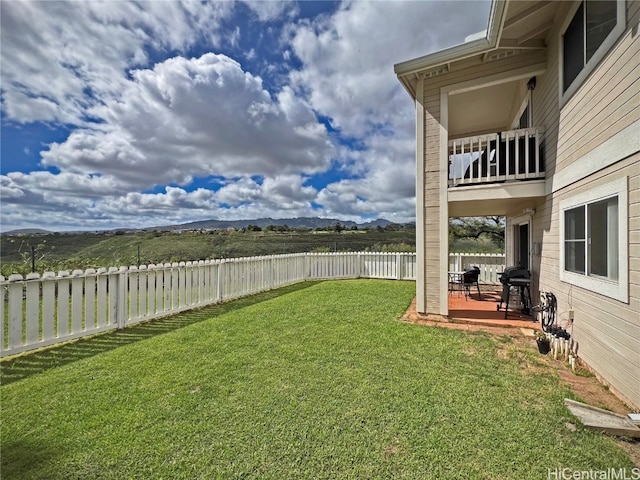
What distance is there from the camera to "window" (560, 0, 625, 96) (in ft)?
10.4

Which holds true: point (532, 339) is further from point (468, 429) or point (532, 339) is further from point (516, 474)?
point (516, 474)

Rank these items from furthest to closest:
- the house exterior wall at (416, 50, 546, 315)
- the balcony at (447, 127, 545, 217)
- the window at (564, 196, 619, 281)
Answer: the house exterior wall at (416, 50, 546, 315) < the balcony at (447, 127, 545, 217) < the window at (564, 196, 619, 281)

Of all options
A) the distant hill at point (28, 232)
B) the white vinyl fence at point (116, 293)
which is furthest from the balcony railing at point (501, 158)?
the distant hill at point (28, 232)

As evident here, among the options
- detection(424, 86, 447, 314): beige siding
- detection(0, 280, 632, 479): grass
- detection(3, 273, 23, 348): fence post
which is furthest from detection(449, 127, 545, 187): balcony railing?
detection(3, 273, 23, 348): fence post

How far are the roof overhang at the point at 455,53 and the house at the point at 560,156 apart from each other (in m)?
0.02

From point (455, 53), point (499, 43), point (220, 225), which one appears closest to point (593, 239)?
point (499, 43)

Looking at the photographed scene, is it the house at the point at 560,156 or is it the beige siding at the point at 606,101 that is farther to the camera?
the house at the point at 560,156

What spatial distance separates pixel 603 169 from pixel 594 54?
1.47 meters

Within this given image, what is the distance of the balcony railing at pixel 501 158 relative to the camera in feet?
17.6

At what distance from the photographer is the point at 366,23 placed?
24.1 feet

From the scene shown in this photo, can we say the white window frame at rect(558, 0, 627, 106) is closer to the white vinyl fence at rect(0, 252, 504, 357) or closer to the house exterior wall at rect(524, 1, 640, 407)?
the house exterior wall at rect(524, 1, 640, 407)

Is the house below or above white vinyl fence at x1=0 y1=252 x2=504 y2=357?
above

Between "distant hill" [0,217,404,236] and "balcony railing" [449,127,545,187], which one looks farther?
"distant hill" [0,217,404,236]

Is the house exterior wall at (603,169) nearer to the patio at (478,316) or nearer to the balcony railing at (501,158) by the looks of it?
the balcony railing at (501,158)
